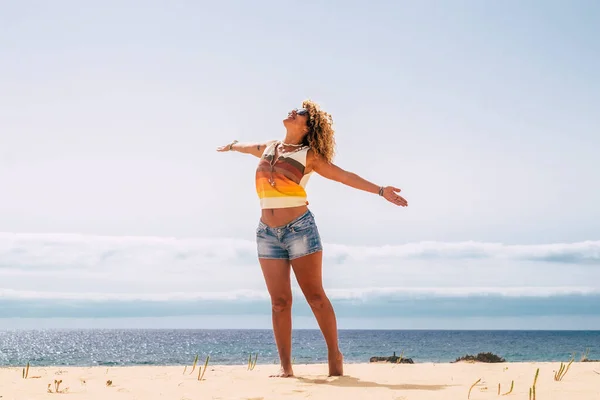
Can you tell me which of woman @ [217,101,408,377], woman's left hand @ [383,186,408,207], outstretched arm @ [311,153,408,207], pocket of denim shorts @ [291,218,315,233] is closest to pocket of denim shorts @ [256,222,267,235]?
woman @ [217,101,408,377]

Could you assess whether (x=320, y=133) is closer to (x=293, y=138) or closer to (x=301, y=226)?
(x=293, y=138)

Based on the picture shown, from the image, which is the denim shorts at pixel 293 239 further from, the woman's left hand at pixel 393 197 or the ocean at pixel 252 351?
the ocean at pixel 252 351

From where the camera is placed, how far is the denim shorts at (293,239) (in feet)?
17.6

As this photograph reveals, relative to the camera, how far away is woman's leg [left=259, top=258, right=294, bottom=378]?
5535mm

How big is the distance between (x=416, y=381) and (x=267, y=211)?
6.38ft

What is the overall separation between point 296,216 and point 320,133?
2.71 ft

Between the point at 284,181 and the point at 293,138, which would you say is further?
the point at 293,138

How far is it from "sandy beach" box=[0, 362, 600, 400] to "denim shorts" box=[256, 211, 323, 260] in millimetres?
1077

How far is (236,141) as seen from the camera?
6.57 metres

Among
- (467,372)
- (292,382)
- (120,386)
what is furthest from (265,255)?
(467,372)

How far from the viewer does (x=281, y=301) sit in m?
5.61

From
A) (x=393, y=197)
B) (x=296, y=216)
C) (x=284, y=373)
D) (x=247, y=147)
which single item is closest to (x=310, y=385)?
(x=284, y=373)

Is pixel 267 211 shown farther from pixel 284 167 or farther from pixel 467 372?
pixel 467 372

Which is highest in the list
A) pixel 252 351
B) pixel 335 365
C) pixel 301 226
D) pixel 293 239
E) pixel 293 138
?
pixel 293 138
